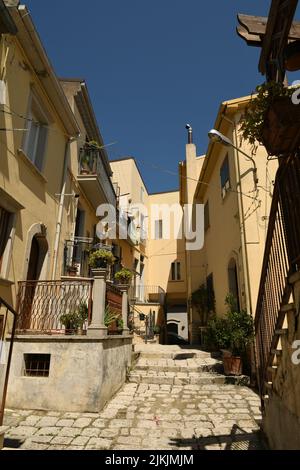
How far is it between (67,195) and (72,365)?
5.24 meters

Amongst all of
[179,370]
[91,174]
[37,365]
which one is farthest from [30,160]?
[179,370]

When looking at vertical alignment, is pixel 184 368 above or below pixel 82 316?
below

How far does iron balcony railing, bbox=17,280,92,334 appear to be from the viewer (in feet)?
21.6

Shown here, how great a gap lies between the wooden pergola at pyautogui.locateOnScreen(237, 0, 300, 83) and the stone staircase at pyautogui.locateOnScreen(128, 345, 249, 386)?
667 cm

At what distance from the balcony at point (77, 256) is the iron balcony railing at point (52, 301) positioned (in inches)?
78.5

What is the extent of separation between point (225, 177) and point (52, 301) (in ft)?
23.4

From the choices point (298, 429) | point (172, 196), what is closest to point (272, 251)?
point (298, 429)

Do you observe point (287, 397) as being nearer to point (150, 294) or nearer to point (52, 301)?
point (52, 301)

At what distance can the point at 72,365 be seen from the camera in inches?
220

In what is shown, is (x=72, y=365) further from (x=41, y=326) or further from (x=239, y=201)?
(x=239, y=201)

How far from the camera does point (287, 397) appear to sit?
116 inches

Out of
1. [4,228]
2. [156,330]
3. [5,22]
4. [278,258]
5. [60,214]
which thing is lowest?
[156,330]

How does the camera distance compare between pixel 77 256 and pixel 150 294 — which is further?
pixel 150 294

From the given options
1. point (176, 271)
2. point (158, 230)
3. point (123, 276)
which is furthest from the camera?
point (158, 230)
